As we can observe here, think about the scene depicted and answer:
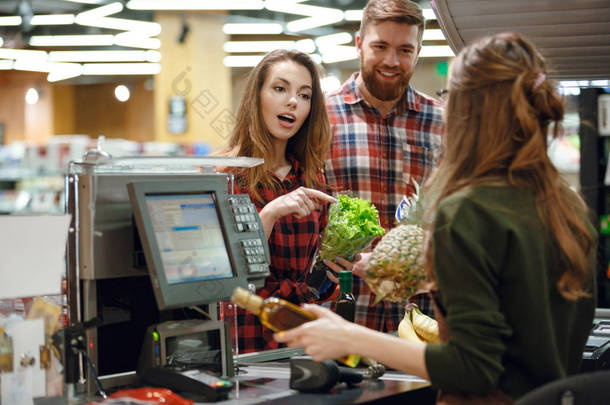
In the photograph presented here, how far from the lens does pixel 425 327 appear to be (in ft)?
6.75

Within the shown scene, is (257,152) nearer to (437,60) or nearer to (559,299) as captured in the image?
(559,299)

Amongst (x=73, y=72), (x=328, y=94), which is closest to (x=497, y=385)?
(x=328, y=94)

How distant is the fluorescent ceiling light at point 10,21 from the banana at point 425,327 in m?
8.28

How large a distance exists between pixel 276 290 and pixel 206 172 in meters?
0.65

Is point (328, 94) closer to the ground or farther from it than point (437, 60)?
closer to the ground

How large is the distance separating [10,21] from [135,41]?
156cm

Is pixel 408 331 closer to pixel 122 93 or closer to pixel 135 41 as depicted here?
pixel 135 41

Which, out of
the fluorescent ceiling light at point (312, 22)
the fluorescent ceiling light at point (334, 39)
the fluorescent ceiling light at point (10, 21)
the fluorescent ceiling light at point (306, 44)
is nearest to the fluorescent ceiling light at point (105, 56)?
the fluorescent ceiling light at point (10, 21)

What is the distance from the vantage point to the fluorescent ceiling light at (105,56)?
10.6 meters

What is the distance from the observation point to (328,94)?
347 cm

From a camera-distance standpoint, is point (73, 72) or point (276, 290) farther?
point (73, 72)

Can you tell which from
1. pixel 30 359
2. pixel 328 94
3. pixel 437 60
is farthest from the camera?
pixel 437 60

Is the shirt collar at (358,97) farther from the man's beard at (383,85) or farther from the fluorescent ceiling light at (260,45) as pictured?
the fluorescent ceiling light at (260,45)

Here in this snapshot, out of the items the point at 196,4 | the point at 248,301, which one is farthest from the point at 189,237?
the point at 196,4
